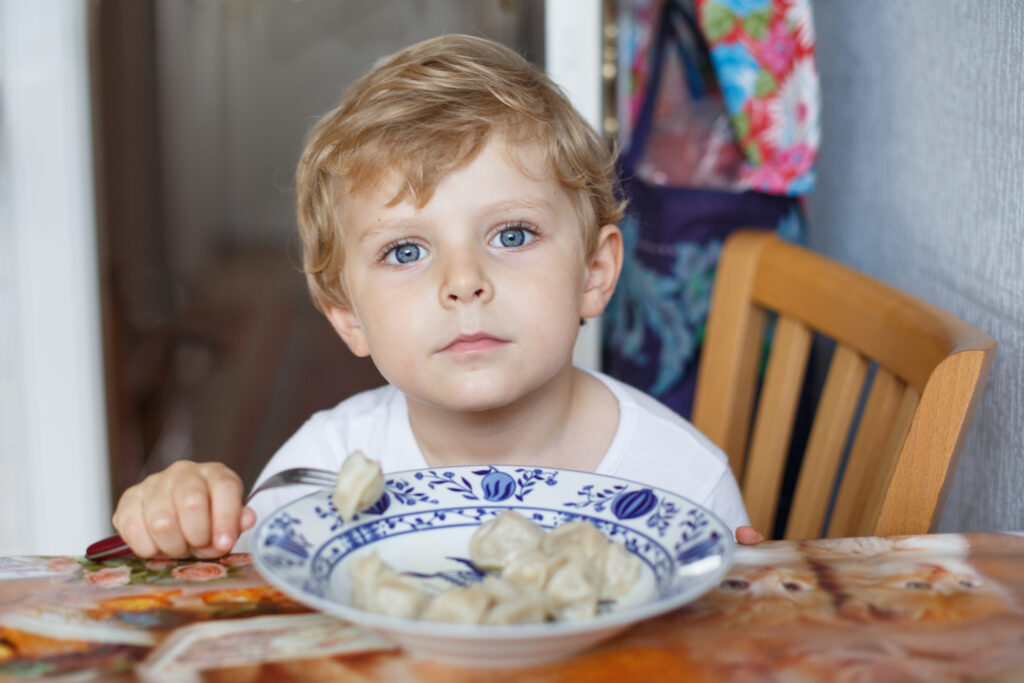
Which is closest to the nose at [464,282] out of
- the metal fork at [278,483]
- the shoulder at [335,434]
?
the metal fork at [278,483]

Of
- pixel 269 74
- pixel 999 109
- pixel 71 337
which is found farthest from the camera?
pixel 269 74

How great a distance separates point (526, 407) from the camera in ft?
3.56

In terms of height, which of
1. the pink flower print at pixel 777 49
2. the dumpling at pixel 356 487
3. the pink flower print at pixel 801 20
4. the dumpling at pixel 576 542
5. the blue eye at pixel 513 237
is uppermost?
the pink flower print at pixel 801 20

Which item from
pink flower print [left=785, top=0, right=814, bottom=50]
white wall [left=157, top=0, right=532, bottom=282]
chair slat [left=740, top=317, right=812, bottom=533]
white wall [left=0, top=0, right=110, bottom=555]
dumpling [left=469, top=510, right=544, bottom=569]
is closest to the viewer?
dumpling [left=469, top=510, right=544, bottom=569]

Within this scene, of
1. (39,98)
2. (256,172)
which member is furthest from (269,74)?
(39,98)

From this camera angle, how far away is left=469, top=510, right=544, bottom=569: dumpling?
61 cm

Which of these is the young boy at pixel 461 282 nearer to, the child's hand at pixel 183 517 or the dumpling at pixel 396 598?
the child's hand at pixel 183 517

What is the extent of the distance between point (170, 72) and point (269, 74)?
213 centimetres

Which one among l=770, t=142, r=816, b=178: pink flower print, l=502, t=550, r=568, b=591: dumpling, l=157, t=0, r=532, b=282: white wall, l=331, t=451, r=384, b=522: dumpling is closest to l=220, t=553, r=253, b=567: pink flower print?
l=331, t=451, r=384, b=522: dumpling

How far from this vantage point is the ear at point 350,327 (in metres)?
1.09

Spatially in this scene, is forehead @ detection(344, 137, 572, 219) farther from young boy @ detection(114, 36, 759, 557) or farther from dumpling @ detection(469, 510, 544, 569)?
dumpling @ detection(469, 510, 544, 569)

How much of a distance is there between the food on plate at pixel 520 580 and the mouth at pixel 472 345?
0.93 ft

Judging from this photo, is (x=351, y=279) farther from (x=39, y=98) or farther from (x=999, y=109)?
(x=39, y=98)

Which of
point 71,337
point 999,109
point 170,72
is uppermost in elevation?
point 170,72
